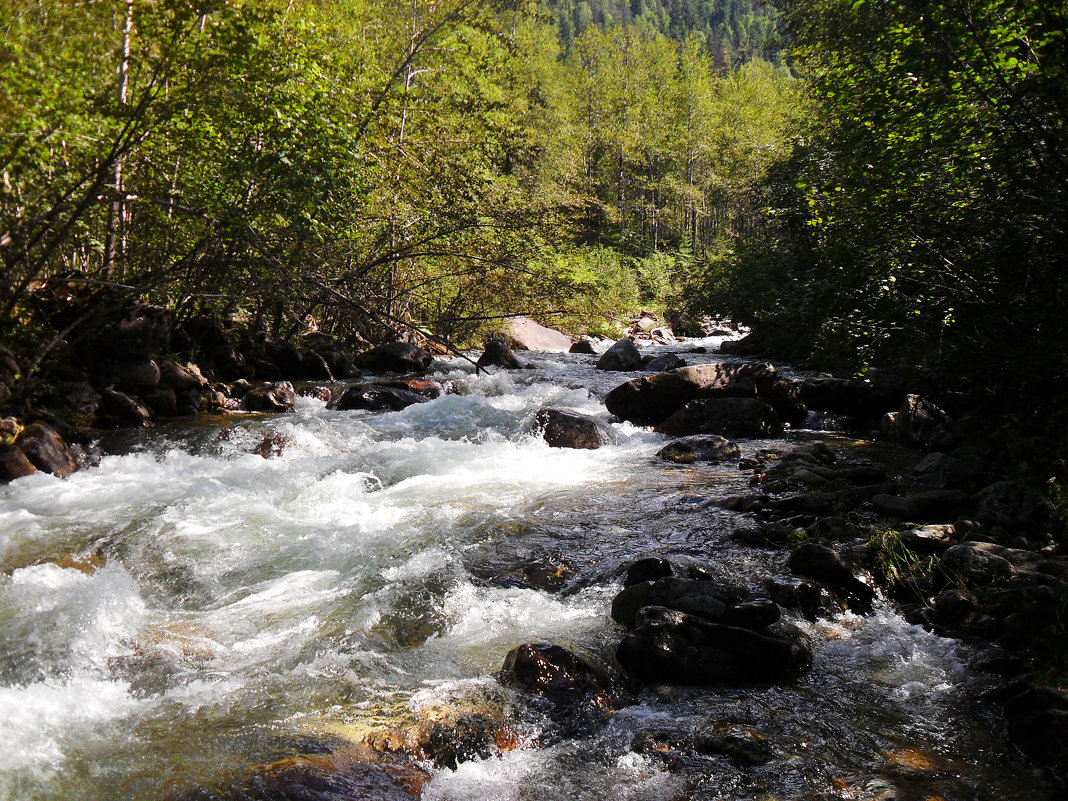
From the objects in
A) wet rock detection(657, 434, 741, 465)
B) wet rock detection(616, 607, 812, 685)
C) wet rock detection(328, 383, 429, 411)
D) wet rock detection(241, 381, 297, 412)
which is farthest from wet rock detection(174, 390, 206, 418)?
wet rock detection(616, 607, 812, 685)

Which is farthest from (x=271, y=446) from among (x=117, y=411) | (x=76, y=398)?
(x=76, y=398)

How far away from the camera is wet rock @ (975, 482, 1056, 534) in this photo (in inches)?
207

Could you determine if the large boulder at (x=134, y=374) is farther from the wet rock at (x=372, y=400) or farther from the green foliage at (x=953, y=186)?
the green foliage at (x=953, y=186)

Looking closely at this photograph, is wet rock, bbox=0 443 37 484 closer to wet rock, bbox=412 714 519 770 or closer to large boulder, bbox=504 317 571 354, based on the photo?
wet rock, bbox=412 714 519 770

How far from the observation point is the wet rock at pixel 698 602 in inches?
162

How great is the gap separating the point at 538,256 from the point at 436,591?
25.0 ft

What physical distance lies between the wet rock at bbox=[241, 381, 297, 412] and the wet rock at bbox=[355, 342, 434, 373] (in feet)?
13.7

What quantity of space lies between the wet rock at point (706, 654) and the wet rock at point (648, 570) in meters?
0.90

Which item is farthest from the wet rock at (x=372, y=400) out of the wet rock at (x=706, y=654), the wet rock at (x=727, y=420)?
the wet rock at (x=706, y=654)

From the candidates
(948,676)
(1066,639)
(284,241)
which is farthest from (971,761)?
(284,241)

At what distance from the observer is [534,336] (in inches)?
881

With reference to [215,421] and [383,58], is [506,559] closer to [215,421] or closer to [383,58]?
[215,421]

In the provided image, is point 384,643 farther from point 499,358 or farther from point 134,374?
point 499,358

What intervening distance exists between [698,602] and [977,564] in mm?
2080
